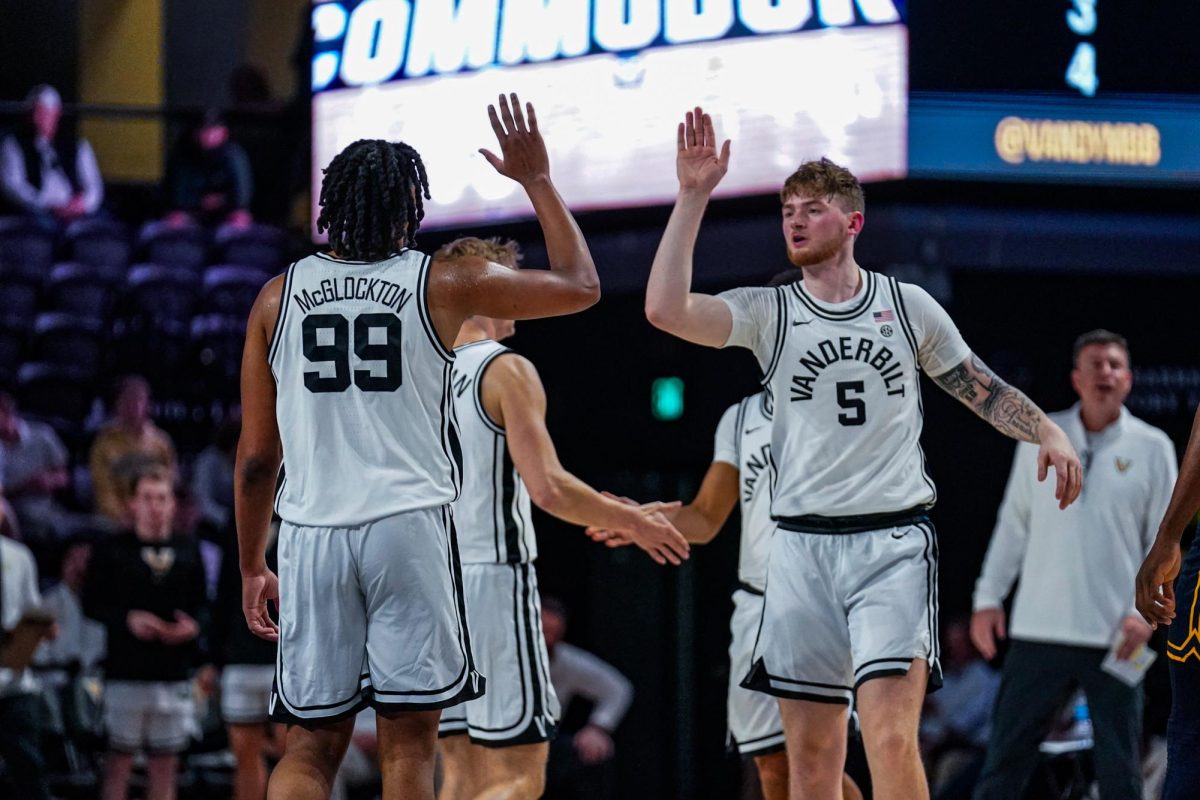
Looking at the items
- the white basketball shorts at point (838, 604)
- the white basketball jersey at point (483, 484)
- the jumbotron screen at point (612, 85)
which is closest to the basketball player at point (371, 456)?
the white basketball shorts at point (838, 604)

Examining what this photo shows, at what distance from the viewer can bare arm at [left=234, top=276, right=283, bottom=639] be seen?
444cm

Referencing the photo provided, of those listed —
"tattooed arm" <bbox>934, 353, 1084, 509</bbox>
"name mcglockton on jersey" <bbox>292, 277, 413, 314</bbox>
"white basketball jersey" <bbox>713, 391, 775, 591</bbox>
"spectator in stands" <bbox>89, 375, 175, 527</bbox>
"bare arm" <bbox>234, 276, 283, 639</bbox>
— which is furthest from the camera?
"spectator in stands" <bbox>89, 375, 175, 527</bbox>

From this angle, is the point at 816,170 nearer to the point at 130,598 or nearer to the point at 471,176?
the point at 130,598

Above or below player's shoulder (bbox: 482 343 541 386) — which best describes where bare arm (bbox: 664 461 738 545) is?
below

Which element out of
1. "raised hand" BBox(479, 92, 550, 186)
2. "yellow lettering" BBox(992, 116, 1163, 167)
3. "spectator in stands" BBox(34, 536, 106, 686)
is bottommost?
"spectator in stands" BBox(34, 536, 106, 686)

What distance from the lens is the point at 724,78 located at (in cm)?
995

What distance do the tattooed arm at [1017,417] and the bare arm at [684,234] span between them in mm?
911

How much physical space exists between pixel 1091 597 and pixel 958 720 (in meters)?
2.59

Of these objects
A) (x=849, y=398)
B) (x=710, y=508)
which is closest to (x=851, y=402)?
(x=849, y=398)

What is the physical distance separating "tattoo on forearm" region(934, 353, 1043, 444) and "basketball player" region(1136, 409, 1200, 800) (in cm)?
84

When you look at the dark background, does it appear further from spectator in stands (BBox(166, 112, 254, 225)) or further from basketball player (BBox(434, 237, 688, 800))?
basketball player (BBox(434, 237, 688, 800))

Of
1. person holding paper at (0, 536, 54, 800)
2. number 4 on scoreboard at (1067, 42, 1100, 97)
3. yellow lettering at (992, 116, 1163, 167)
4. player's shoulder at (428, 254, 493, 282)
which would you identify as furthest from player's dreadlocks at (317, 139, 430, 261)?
number 4 on scoreboard at (1067, 42, 1100, 97)

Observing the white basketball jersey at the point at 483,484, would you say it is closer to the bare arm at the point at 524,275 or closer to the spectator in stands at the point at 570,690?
the bare arm at the point at 524,275

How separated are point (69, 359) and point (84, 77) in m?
6.23
